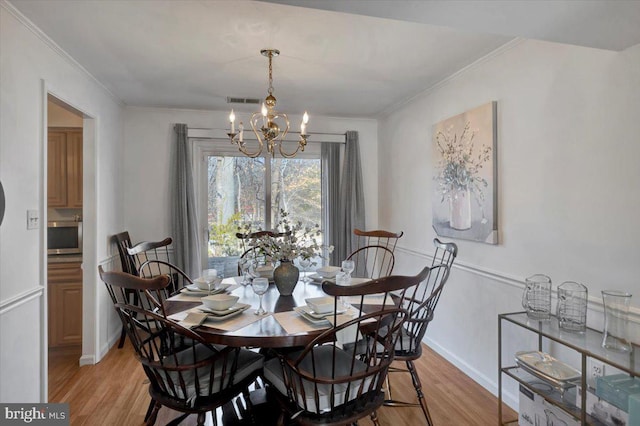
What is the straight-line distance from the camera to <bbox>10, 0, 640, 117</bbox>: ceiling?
1.41m

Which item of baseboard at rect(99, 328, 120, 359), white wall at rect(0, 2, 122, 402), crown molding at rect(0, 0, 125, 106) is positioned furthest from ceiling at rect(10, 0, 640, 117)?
baseboard at rect(99, 328, 120, 359)

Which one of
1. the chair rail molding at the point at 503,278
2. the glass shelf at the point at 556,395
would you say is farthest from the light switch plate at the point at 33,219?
the chair rail molding at the point at 503,278

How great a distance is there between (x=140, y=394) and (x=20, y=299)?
1.10 metres

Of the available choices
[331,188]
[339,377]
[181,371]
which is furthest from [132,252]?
[331,188]

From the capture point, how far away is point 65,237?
354cm

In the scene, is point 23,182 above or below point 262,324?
above

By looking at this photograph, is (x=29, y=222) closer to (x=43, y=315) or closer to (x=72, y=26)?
(x=43, y=315)

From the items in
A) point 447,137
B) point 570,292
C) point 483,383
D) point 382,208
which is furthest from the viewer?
point 382,208

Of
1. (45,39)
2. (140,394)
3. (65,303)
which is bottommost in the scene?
(140,394)

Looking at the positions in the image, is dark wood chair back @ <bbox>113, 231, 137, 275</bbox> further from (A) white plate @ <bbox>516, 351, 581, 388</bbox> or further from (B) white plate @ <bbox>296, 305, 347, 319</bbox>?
(A) white plate @ <bbox>516, 351, 581, 388</bbox>

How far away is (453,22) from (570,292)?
1499 millimetres

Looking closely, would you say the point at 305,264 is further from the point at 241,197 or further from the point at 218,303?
the point at 241,197

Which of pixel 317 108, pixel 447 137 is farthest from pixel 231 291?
pixel 317 108

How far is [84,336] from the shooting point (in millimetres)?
3133
